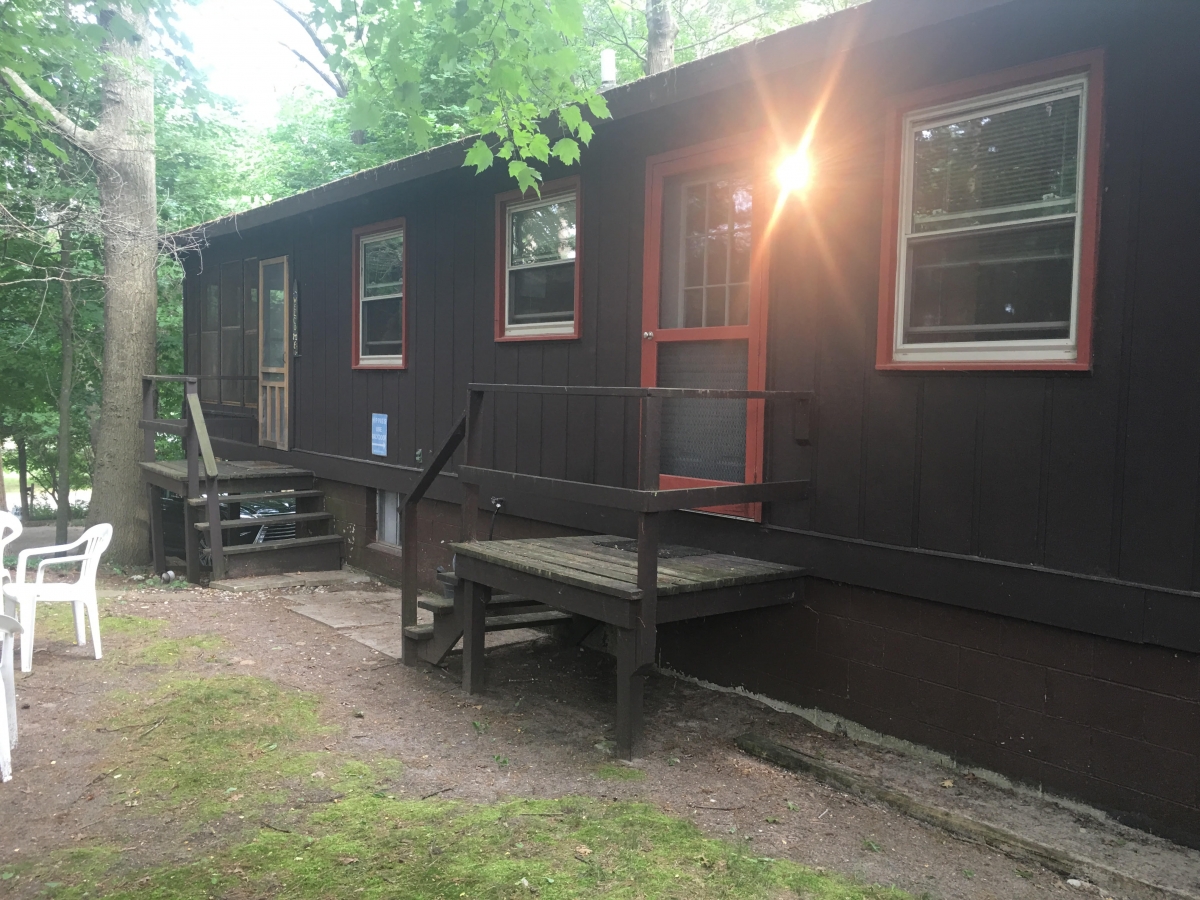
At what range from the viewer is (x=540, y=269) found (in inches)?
268

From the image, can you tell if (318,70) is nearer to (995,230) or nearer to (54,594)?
(54,594)

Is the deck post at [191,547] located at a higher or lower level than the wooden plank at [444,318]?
lower

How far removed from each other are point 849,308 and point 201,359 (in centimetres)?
995

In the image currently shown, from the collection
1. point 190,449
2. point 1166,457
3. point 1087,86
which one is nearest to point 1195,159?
point 1087,86

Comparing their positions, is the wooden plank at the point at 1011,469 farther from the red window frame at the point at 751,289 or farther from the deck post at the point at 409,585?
the deck post at the point at 409,585

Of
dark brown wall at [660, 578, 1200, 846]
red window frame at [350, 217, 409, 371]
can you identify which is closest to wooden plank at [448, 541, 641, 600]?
dark brown wall at [660, 578, 1200, 846]

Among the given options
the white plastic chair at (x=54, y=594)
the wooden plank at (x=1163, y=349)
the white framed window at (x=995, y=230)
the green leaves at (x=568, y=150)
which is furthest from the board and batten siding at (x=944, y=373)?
the white plastic chair at (x=54, y=594)

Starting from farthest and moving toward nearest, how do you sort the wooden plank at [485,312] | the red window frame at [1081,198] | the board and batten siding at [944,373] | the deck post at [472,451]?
the wooden plank at [485,312]
the deck post at [472,451]
the red window frame at [1081,198]
the board and batten siding at [944,373]

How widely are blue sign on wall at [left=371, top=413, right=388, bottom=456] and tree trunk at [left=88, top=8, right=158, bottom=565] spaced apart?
3354mm

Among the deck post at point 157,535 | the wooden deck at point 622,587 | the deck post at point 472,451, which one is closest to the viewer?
the wooden deck at point 622,587

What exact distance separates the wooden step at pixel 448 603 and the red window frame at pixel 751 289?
111 centimetres

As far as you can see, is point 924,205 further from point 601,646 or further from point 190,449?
point 190,449

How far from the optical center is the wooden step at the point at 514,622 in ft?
18.5

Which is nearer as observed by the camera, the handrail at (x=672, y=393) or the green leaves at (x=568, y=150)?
the handrail at (x=672, y=393)
